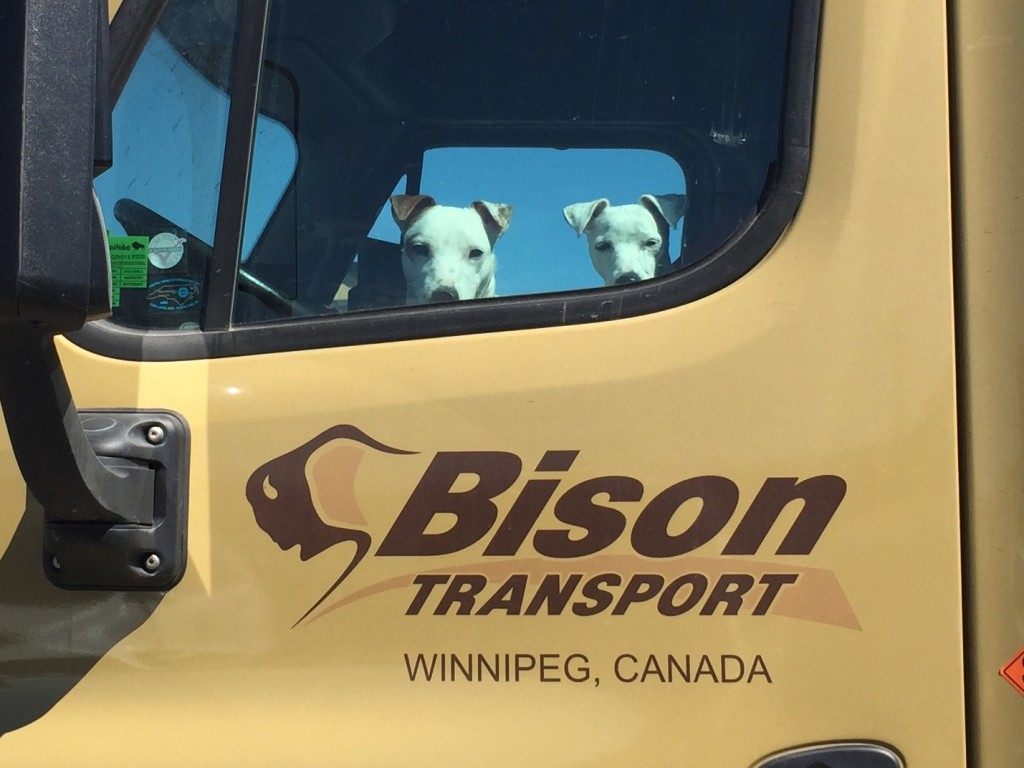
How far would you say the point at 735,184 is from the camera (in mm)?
1313

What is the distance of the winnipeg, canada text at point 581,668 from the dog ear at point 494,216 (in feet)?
1.68

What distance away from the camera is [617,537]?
1.21 metres

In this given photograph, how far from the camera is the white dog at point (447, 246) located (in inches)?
53.2

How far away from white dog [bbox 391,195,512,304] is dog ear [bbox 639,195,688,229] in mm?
175

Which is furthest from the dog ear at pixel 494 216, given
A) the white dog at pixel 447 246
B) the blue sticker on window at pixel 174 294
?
the blue sticker on window at pixel 174 294

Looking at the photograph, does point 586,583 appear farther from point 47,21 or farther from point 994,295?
point 47,21

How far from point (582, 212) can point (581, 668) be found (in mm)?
552

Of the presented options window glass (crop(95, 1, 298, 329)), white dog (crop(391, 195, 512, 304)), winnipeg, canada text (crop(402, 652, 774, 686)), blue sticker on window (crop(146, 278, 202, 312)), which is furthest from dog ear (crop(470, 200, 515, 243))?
winnipeg, canada text (crop(402, 652, 774, 686))

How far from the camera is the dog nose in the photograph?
4.35 ft

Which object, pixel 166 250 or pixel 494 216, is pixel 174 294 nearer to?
pixel 166 250

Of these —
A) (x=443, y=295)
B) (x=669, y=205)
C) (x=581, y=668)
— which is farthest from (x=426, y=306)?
(x=581, y=668)

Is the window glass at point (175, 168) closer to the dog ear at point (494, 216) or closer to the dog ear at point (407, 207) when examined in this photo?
the dog ear at point (407, 207)

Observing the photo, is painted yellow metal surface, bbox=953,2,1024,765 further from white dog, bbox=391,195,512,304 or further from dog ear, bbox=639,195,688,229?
white dog, bbox=391,195,512,304

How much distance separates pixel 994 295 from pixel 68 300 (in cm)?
93
